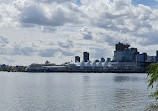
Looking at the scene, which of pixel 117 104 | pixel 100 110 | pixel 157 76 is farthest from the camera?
pixel 117 104

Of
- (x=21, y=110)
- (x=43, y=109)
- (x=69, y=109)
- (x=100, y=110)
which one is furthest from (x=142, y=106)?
(x=21, y=110)

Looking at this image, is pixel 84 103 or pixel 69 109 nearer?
pixel 69 109

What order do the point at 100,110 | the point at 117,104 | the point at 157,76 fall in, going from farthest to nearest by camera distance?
1. the point at 117,104
2. the point at 100,110
3. the point at 157,76

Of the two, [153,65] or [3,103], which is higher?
[153,65]

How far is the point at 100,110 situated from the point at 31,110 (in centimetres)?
1261

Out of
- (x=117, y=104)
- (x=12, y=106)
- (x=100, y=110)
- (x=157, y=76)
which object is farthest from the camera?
(x=117, y=104)

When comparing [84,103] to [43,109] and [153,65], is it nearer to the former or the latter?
[43,109]

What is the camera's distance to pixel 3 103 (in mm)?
68188

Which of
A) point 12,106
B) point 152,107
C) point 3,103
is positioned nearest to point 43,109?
point 12,106

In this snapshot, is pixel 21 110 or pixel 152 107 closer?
pixel 21 110

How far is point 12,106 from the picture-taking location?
63.5 meters

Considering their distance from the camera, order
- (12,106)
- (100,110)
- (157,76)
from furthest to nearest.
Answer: (12,106), (100,110), (157,76)

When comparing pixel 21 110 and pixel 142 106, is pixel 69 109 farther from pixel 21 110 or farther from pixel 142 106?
pixel 142 106

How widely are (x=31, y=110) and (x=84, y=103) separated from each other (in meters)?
13.7
